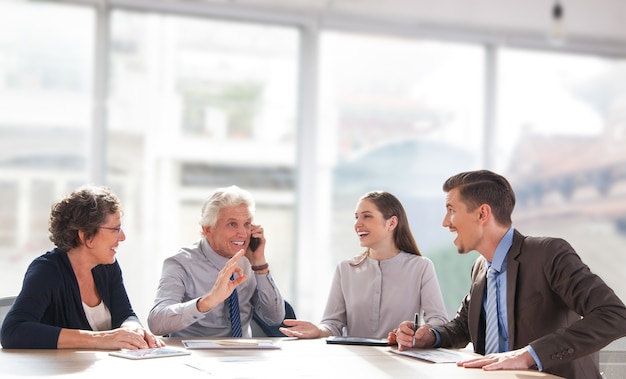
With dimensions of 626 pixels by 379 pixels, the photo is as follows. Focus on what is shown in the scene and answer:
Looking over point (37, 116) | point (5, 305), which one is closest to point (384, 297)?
point (5, 305)

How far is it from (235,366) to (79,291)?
85cm

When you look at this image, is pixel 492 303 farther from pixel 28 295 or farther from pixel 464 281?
pixel 464 281

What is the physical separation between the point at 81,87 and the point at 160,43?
649 millimetres

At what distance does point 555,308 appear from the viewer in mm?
2779

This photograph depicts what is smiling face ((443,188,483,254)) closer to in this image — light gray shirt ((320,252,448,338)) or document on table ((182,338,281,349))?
light gray shirt ((320,252,448,338))

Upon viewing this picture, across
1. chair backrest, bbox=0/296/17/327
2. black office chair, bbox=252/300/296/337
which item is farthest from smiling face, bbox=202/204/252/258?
chair backrest, bbox=0/296/17/327

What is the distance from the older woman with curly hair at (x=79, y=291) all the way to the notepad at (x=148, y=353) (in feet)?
0.17

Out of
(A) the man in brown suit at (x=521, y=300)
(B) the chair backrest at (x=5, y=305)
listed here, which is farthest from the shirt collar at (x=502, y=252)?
(B) the chair backrest at (x=5, y=305)

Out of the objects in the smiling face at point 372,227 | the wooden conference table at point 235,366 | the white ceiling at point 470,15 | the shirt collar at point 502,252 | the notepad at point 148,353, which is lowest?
the wooden conference table at point 235,366

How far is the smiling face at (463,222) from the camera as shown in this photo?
2957mm

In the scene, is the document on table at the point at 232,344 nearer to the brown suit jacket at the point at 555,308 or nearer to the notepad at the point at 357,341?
the notepad at the point at 357,341

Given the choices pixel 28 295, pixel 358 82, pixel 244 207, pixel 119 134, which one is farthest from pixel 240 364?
pixel 358 82

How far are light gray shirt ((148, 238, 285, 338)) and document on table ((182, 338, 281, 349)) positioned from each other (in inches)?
13.8

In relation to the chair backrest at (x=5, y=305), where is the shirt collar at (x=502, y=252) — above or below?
above
